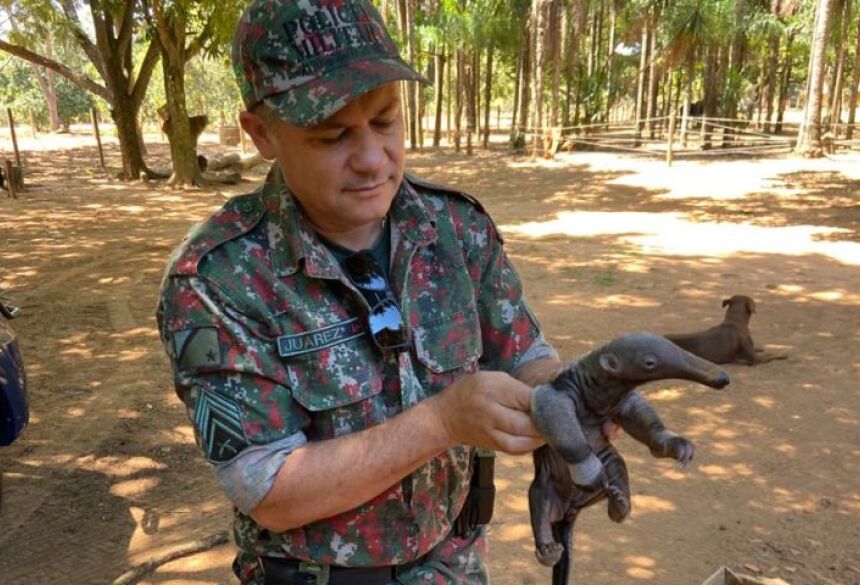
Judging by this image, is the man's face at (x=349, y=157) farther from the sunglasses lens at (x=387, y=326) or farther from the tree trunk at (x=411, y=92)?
the tree trunk at (x=411, y=92)

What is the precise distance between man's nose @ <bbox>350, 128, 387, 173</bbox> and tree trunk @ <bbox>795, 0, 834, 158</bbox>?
58.9 feet

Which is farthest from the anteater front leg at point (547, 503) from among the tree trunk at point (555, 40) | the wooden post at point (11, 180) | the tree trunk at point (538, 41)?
the tree trunk at point (555, 40)

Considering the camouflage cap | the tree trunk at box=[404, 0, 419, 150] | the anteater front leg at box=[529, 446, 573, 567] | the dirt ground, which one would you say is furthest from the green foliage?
the anteater front leg at box=[529, 446, 573, 567]

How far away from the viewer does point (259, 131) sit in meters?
1.52

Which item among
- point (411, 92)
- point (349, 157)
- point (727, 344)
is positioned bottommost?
point (727, 344)

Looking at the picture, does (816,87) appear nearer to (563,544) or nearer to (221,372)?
(563,544)

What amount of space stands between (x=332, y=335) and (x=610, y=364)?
577 mm

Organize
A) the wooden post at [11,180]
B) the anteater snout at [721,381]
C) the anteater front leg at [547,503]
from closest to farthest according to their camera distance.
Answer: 1. the anteater snout at [721,381]
2. the anteater front leg at [547,503]
3. the wooden post at [11,180]

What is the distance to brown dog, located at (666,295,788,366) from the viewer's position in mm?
5883

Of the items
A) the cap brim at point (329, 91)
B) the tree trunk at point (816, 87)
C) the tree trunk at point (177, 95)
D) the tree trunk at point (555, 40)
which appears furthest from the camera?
the tree trunk at point (555, 40)

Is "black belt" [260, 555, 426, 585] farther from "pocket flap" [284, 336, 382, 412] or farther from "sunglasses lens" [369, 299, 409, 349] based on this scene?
"sunglasses lens" [369, 299, 409, 349]

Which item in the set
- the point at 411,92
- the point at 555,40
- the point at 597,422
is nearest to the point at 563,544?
the point at 597,422

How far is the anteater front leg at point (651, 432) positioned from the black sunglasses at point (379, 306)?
53cm

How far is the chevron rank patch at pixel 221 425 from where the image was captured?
1345 mm
